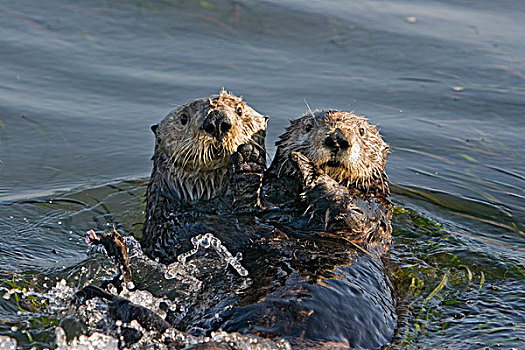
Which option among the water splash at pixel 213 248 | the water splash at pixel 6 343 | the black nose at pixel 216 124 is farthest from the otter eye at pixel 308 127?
the water splash at pixel 6 343

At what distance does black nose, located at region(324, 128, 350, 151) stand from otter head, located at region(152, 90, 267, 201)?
0.47m

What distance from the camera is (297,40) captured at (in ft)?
28.5

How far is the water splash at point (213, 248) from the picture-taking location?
4.03 meters

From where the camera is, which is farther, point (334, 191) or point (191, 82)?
point (191, 82)

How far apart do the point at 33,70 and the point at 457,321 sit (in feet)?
17.8

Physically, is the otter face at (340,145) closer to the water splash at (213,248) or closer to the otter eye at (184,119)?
the otter eye at (184,119)

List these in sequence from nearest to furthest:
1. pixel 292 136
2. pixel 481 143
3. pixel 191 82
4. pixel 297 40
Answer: pixel 292 136 → pixel 481 143 → pixel 191 82 → pixel 297 40

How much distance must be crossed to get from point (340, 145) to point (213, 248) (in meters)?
1.02

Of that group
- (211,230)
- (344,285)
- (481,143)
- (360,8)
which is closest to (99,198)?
(211,230)

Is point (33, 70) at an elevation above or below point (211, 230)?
above

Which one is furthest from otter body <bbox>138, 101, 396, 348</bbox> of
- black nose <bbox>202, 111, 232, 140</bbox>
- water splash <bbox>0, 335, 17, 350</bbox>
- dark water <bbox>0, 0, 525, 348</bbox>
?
water splash <bbox>0, 335, 17, 350</bbox>

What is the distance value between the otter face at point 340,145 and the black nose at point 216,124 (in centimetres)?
57

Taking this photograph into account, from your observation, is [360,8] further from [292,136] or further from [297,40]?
[292,136]

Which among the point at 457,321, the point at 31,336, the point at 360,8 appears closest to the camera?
the point at 31,336
